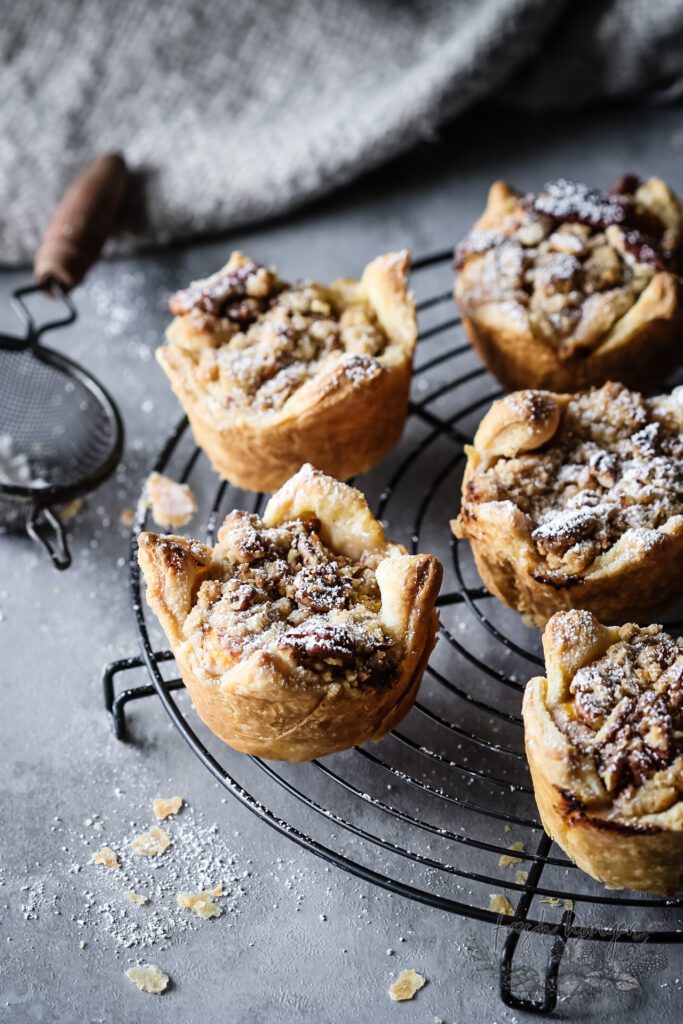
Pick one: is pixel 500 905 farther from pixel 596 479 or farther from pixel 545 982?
pixel 596 479

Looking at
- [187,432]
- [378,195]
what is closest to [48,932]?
[187,432]

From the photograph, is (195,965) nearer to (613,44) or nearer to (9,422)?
(9,422)

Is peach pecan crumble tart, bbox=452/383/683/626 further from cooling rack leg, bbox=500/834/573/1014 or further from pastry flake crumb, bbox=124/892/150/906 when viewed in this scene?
pastry flake crumb, bbox=124/892/150/906

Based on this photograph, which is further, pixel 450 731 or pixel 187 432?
pixel 187 432

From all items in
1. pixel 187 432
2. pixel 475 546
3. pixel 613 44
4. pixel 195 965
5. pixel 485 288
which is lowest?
pixel 195 965

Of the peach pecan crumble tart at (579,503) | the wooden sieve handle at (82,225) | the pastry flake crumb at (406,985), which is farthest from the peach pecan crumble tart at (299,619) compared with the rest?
the wooden sieve handle at (82,225)

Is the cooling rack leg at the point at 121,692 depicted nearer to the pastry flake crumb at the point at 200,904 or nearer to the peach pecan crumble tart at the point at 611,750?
the pastry flake crumb at the point at 200,904
